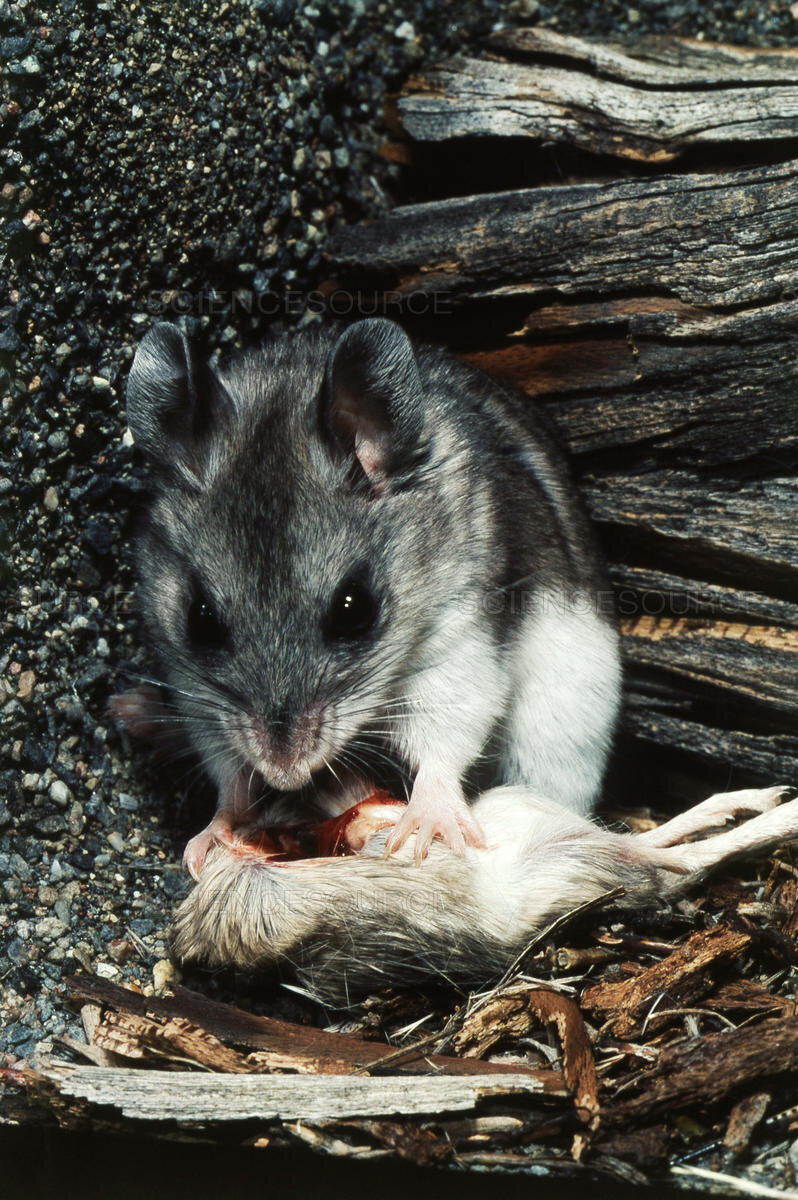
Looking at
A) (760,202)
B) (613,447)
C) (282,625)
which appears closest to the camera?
(282,625)

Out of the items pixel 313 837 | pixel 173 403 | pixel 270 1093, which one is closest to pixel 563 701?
pixel 313 837

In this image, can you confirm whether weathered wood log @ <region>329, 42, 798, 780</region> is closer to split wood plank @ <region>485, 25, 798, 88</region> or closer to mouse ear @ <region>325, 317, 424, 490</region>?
split wood plank @ <region>485, 25, 798, 88</region>

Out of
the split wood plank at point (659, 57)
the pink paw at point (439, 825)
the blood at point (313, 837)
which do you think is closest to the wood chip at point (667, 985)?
the pink paw at point (439, 825)

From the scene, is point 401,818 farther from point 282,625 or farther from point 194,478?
point 194,478

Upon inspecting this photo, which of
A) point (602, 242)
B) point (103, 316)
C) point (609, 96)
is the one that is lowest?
point (103, 316)

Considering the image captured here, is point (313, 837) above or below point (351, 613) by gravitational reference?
below

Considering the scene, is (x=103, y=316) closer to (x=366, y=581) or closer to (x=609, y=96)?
(x=366, y=581)

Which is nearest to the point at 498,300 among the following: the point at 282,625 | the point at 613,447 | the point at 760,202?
the point at 613,447
